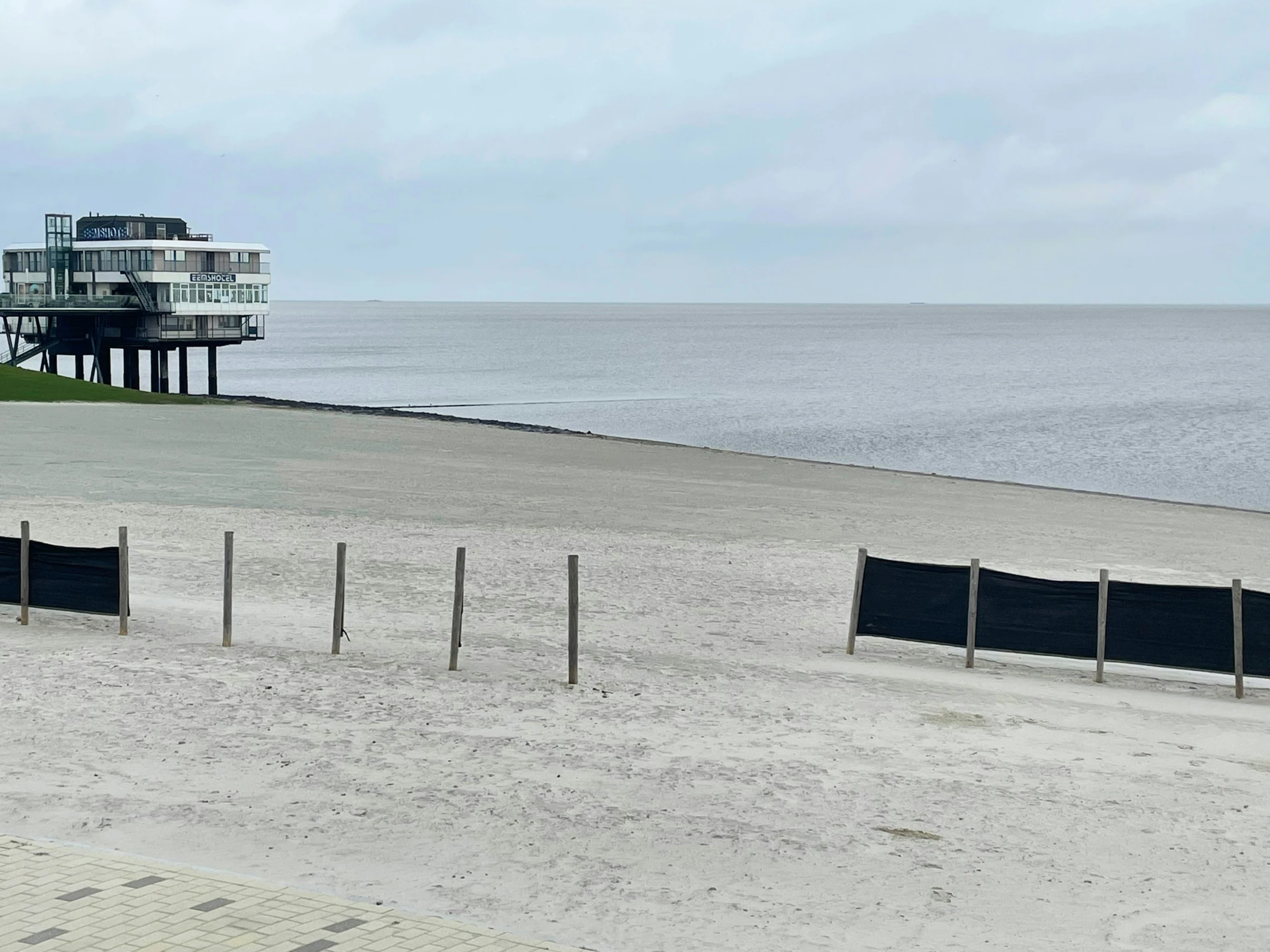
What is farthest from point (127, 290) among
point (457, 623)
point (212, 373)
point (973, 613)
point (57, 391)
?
point (973, 613)

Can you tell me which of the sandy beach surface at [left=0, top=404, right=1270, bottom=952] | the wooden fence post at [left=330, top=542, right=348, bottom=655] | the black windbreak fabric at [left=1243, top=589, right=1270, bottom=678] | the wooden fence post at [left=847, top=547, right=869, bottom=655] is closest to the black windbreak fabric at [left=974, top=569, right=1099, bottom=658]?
the sandy beach surface at [left=0, top=404, right=1270, bottom=952]

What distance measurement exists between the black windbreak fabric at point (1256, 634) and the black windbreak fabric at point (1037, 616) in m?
1.59

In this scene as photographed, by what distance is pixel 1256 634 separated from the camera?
620 inches

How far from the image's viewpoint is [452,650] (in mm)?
15461

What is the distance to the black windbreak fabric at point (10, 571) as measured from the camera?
56.5 ft

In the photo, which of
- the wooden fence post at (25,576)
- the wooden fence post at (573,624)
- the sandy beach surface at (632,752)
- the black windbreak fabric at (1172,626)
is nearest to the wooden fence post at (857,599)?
the sandy beach surface at (632,752)

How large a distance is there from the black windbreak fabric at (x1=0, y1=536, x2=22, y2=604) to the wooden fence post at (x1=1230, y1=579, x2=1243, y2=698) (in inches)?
557

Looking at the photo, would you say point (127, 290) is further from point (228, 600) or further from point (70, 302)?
point (228, 600)

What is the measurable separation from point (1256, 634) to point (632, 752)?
303 inches

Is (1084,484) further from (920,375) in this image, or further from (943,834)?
(920,375)

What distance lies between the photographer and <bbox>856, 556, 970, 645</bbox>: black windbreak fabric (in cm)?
1667

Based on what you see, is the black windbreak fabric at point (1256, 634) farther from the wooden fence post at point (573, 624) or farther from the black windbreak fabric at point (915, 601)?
the wooden fence post at point (573, 624)

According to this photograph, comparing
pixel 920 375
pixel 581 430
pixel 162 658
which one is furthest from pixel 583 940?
pixel 920 375

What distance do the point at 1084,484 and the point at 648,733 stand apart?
→ 37.0 metres
